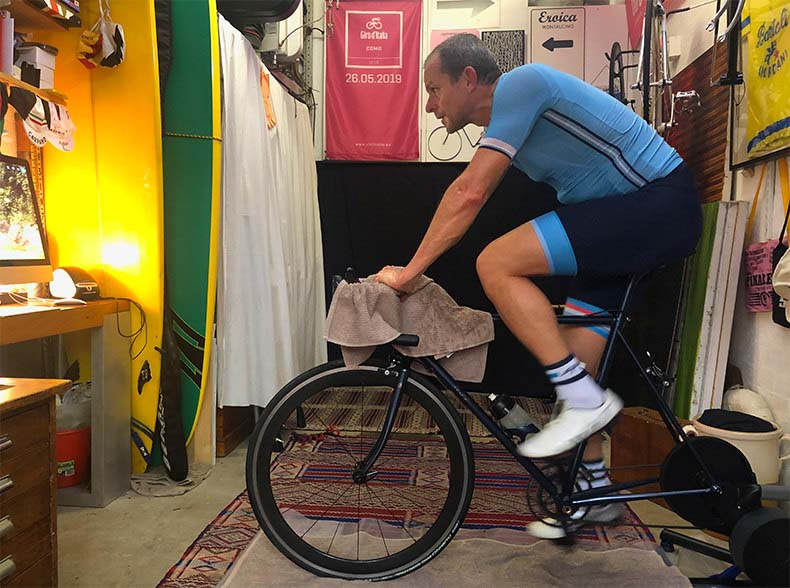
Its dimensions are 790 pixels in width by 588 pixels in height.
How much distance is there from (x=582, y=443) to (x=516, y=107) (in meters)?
0.85

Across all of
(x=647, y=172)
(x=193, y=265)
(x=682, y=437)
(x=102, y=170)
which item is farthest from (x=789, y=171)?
(x=102, y=170)

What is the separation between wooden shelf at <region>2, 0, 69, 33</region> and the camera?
198 cm

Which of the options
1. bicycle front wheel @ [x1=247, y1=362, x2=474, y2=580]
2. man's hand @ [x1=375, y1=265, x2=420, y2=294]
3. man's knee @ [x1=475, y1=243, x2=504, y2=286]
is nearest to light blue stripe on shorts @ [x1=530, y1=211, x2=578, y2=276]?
man's knee @ [x1=475, y1=243, x2=504, y2=286]

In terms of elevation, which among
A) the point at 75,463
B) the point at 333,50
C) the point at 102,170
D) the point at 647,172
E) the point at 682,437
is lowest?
the point at 75,463

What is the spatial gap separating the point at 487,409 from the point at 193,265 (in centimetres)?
139

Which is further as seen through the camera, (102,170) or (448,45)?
(102,170)

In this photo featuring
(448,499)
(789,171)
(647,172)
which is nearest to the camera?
(647,172)

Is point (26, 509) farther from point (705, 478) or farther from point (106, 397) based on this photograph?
point (705, 478)

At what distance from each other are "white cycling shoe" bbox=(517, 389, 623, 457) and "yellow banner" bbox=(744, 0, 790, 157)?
1109 mm

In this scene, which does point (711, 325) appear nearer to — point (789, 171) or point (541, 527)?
point (789, 171)

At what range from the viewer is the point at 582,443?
1515 mm

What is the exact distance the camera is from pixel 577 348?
1.61m

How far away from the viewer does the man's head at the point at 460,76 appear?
1.56 metres

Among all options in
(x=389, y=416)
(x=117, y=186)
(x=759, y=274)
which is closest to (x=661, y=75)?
(x=759, y=274)
